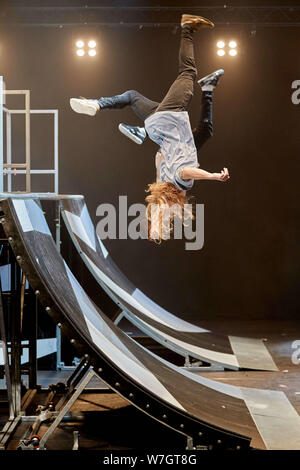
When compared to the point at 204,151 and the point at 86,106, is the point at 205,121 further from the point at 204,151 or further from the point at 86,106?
the point at 204,151

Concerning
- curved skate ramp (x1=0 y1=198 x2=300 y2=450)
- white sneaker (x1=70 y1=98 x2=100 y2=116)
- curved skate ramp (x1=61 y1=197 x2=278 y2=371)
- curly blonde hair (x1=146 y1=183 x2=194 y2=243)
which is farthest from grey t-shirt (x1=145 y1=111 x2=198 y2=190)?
curved skate ramp (x1=0 y1=198 x2=300 y2=450)

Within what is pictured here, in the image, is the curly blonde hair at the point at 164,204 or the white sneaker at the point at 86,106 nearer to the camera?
the white sneaker at the point at 86,106

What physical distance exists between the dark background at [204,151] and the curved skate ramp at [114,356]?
341cm

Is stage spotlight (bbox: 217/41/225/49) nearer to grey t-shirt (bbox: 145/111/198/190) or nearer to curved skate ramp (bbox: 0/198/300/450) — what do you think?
grey t-shirt (bbox: 145/111/198/190)

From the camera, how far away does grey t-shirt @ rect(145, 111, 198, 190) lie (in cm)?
400

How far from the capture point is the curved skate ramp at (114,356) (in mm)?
2676

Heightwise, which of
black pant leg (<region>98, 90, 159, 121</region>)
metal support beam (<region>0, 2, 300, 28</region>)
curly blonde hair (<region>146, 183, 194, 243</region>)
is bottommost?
curly blonde hair (<region>146, 183, 194, 243</region>)

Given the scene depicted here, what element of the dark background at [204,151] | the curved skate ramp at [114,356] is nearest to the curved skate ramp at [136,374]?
the curved skate ramp at [114,356]

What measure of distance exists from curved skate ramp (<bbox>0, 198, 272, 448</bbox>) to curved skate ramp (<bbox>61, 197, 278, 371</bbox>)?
109 centimetres

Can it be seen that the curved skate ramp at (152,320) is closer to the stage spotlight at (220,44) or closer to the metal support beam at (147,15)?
the metal support beam at (147,15)

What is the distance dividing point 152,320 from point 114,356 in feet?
6.46

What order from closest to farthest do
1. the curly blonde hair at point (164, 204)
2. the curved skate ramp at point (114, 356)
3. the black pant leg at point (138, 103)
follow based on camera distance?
the curved skate ramp at point (114, 356) → the black pant leg at point (138, 103) → the curly blonde hair at point (164, 204)

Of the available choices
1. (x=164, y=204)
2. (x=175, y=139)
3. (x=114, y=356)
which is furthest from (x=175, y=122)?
(x=114, y=356)

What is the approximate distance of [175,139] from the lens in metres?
4.04
